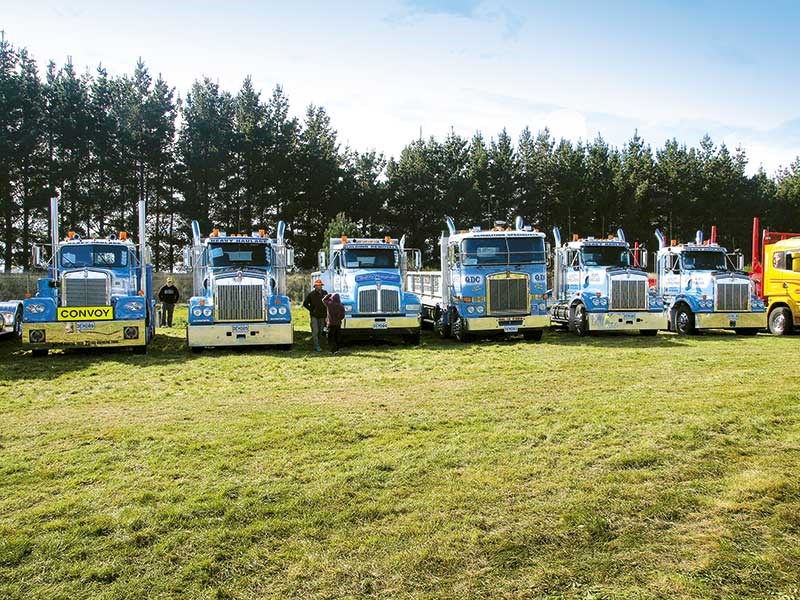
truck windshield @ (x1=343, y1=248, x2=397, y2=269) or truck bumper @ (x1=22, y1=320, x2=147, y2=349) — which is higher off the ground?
truck windshield @ (x1=343, y1=248, x2=397, y2=269)

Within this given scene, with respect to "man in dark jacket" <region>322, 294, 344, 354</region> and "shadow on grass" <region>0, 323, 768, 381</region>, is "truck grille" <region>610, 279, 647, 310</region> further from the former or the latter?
"man in dark jacket" <region>322, 294, 344, 354</region>

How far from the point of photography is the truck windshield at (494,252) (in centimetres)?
1655

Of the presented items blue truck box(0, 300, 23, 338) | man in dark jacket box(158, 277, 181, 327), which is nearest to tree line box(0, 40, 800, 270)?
man in dark jacket box(158, 277, 181, 327)

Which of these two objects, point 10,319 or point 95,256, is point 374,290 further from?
point 10,319

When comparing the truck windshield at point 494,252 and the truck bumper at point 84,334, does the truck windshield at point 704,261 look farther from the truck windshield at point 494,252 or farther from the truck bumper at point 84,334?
the truck bumper at point 84,334

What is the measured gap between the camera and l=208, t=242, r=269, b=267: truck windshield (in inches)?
631

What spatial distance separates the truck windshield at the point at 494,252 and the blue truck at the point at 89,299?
7.35 metres

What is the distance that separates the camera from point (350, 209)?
43125 millimetres

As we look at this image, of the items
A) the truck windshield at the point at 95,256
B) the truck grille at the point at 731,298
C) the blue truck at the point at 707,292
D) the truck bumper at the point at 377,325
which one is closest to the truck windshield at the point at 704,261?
the blue truck at the point at 707,292

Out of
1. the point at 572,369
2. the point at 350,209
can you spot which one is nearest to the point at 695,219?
the point at 350,209

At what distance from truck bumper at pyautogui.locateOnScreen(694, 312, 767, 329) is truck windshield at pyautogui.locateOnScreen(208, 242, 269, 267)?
11.2 metres

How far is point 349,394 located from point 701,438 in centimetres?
447

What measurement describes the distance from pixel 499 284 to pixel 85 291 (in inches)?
360

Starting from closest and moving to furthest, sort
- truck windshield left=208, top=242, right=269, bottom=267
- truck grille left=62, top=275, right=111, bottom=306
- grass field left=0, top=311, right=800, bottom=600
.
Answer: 1. grass field left=0, top=311, right=800, bottom=600
2. truck grille left=62, top=275, right=111, bottom=306
3. truck windshield left=208, top=242, right=269, bottom=267
